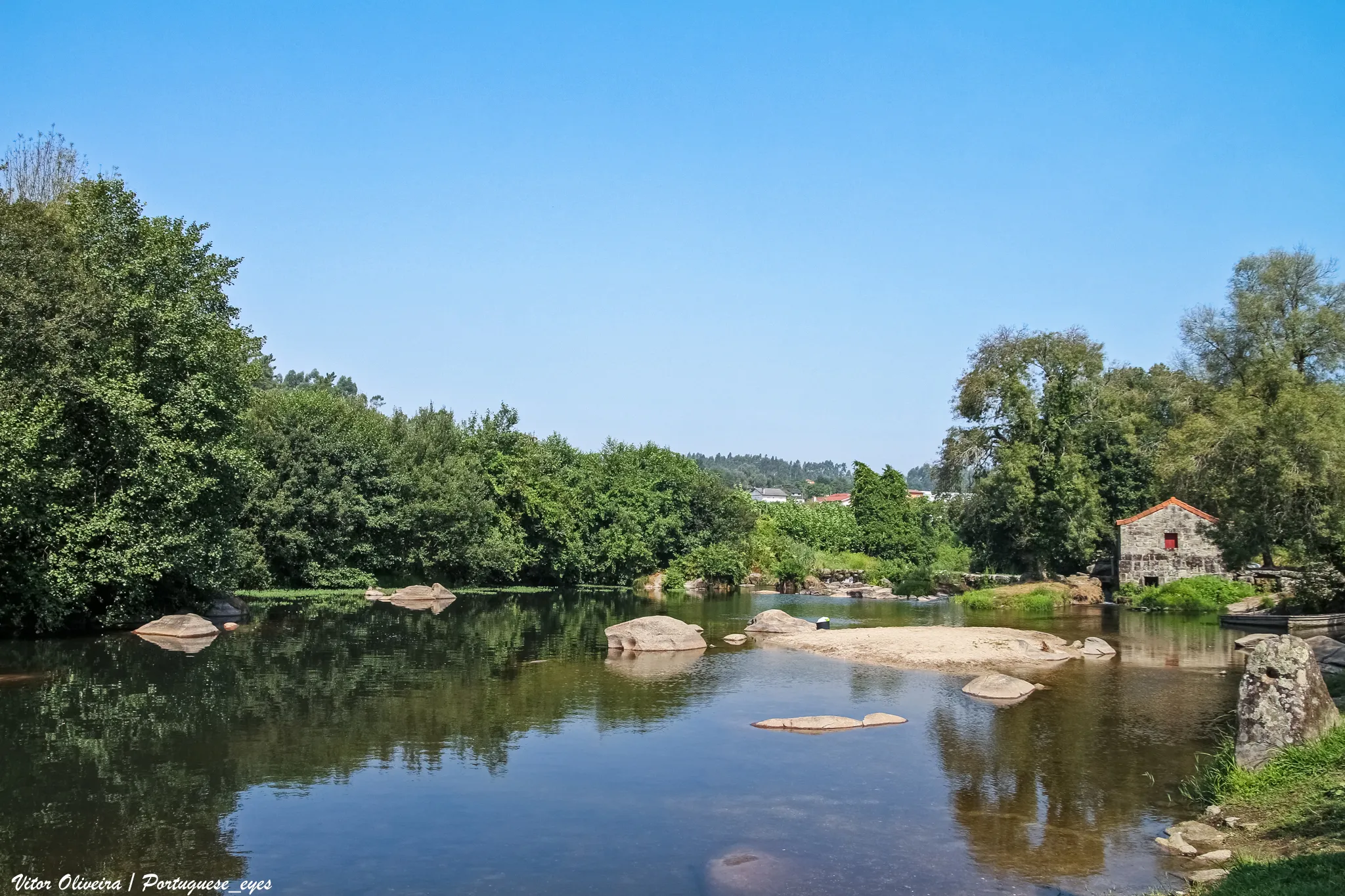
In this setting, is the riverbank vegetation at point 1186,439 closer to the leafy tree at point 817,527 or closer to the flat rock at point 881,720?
the leafy tree at point 817,527

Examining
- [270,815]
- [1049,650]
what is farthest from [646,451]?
[270,815]

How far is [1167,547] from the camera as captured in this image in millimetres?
59406

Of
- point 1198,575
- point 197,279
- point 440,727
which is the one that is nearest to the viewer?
point 440,727

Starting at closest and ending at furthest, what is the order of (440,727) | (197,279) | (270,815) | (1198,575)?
(270,815)
(440,727)
(197,279)
(1198,575)

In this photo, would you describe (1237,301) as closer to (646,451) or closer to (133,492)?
(646,451)

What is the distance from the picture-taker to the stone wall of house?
58.4 m

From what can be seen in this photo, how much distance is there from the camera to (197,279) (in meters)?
41.9

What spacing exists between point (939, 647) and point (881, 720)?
45.4 feet

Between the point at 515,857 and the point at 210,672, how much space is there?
20366 mm

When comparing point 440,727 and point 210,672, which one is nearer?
point 440,727

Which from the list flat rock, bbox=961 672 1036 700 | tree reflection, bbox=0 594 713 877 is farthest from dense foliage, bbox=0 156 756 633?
flat rock, bbox=961 672 1036 700

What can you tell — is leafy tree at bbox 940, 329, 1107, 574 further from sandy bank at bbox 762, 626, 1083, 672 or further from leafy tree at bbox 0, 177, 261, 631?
leafy tree at bbox 0, 177, 261, 631

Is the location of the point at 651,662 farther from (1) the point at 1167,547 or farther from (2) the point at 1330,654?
(1) the point at 1167,547

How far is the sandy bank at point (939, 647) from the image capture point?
3612 centimetres
